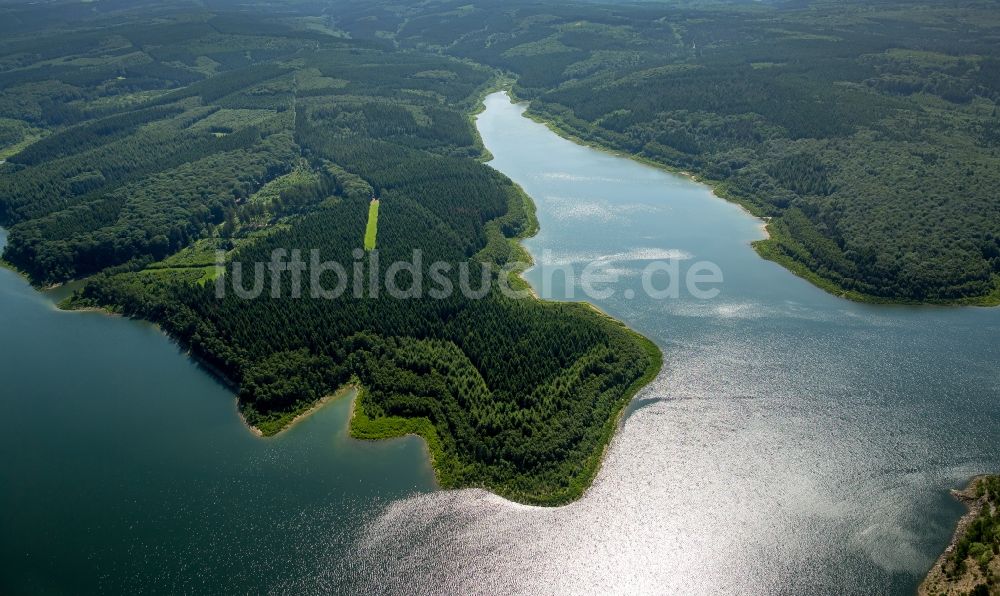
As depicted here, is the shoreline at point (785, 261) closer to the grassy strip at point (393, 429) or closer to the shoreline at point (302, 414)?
the grassy strip at point (393, 429)

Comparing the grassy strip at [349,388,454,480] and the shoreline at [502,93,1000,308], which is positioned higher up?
the shoreline at [502,93,1000,308]

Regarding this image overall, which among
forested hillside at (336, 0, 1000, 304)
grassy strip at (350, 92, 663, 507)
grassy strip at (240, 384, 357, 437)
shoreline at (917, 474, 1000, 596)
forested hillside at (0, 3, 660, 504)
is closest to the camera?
shoreline at (917, 474, 1000, 596)

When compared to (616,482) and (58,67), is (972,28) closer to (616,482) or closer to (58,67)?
(616,482)

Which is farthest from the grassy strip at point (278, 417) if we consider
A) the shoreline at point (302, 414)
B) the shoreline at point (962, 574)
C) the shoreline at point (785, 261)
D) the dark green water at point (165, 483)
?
the shoreline at point (785, 261)

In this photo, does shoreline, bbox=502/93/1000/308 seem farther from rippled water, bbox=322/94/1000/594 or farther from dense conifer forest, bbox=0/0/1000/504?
rippled water, bbox=322/94/1000/594

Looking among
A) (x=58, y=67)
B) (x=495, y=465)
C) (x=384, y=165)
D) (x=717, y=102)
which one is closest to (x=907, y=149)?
(x=717, y=102)

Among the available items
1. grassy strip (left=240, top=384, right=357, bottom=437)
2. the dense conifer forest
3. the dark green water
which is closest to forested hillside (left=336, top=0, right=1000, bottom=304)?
the dense conifer forest
